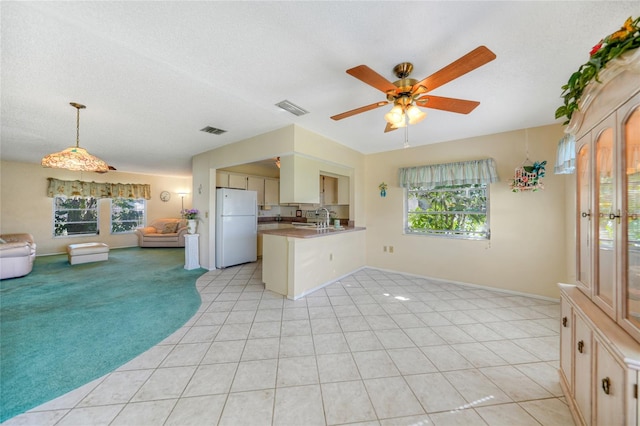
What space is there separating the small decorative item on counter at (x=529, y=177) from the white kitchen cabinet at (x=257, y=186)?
4.99 metres

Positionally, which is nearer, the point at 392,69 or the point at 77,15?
the point at 77,15

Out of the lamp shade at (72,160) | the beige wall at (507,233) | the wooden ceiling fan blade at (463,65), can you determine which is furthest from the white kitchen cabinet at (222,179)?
the wooden ceiling fan blade at (463,65)

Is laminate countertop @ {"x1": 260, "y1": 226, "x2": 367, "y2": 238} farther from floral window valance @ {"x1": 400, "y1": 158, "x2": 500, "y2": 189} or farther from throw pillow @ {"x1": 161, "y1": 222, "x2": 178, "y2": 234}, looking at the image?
throw pillow @ {"x1": 161, "y1": 222, "x2": 178, "y2": 234}

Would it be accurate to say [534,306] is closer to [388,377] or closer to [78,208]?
[388,377]

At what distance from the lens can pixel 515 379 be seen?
1.66 meters

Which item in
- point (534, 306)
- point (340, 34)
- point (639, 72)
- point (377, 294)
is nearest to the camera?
point (639, 72)

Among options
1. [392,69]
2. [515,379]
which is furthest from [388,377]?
[392,69]

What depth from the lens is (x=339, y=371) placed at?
174 centimetres

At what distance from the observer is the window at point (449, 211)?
12.0ft

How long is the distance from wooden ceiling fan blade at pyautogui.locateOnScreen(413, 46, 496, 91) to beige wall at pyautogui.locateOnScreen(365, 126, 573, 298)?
8.71 ft

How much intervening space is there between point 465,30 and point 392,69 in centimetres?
54

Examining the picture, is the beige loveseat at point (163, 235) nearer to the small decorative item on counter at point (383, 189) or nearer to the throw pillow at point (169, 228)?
the throw pillow at point (169, 228)

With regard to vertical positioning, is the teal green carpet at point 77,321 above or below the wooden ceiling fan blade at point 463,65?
below

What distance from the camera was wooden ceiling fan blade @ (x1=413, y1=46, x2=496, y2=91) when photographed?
1256 millimetres
